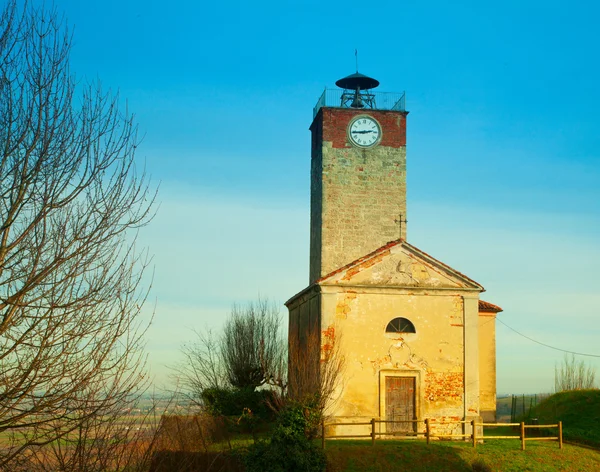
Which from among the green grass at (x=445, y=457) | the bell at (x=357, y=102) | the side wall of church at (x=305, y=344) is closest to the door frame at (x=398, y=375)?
the green grass at (x=445, y=457)

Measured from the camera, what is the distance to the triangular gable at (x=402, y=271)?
82.8 feet

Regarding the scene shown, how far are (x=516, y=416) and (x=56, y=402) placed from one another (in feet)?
97.1

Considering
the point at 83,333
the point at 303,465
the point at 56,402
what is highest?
the point at 83,333

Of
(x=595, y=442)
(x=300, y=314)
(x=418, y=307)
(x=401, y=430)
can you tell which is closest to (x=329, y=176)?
(x=300, y=314)

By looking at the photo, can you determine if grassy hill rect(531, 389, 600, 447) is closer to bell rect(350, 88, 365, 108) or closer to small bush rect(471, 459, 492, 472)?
small bush rect(471, 459, 492, 472)

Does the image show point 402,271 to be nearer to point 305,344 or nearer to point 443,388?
point 443,388

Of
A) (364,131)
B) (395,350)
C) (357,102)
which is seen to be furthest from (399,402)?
(357,102)

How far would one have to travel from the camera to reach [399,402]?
24.8m

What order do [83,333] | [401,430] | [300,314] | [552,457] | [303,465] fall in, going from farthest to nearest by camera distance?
[300,314], [401,430], [552,457], [303,465], [83,333]

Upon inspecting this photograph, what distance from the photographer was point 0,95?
343 inches

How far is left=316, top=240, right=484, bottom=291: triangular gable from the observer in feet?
82.8

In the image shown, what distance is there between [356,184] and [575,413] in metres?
13.3

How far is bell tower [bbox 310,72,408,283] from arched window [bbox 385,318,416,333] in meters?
6.83

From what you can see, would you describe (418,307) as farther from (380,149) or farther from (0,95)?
(0,95)
